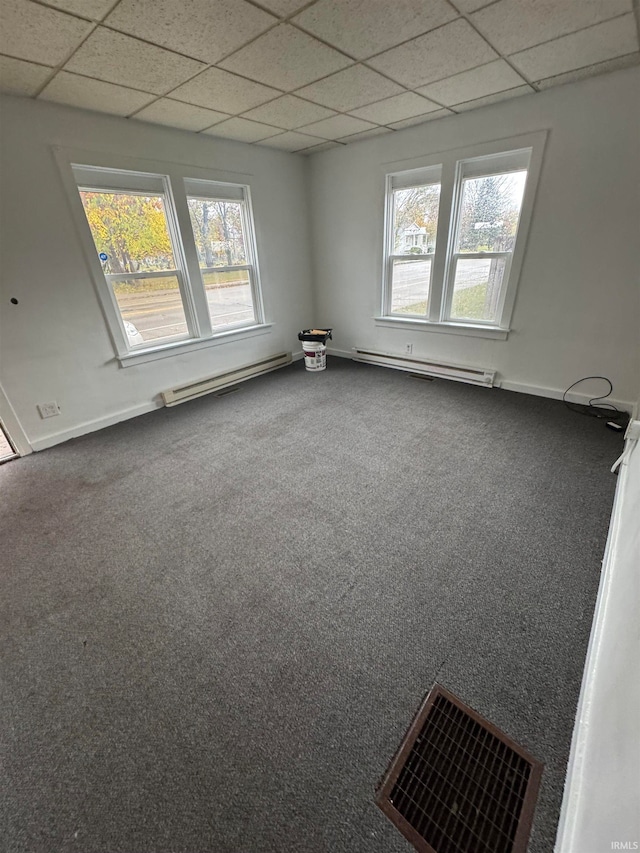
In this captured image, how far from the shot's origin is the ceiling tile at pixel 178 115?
2.65 m

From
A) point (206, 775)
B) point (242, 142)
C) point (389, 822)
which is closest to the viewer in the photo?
point (389, 822)

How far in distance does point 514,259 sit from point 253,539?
3316 mm

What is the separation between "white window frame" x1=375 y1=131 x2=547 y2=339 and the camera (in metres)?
2.98

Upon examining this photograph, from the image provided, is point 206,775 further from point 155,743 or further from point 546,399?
point 546,399

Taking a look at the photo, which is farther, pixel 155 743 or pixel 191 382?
pixel 191 382

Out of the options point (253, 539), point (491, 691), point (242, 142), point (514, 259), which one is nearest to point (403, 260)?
point (514, 259)

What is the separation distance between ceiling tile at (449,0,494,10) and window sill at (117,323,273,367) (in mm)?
3091

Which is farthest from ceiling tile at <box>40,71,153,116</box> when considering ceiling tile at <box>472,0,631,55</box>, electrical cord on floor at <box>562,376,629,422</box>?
electrical cord on floor at <box>562,376,629,422</box>

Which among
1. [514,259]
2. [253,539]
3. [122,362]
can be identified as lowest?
[253,539]

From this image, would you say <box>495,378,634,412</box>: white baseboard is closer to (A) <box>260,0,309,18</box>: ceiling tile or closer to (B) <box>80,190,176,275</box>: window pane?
(A) <box>260,0,309,18</box>: ceiling tile

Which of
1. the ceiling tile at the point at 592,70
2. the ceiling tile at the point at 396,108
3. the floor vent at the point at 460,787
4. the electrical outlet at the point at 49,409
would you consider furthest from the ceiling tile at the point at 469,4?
the electrical outlet at the point at 49,409

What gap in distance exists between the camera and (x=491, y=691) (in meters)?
1.23

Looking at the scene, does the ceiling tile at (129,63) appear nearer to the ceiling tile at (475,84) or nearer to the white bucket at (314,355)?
the ceiling tile at (475,84)

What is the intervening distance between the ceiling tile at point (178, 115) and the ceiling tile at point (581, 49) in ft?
7.41
